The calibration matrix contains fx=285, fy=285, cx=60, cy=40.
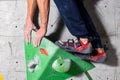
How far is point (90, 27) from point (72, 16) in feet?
0.74

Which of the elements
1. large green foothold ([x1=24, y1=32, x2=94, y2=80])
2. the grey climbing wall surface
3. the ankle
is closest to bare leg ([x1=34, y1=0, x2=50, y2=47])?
large green foothold ([x1=24, y1=32, x2=94, y2=80])

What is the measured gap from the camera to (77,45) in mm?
1960

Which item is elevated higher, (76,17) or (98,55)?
(76,17)

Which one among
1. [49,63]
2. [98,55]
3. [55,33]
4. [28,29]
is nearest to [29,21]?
[28,29]

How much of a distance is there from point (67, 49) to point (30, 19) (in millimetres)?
341

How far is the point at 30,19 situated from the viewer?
6.65 ft

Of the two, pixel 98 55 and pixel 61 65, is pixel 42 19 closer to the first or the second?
pixel 61 65

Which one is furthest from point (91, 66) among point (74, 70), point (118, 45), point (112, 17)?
point (112, 17)

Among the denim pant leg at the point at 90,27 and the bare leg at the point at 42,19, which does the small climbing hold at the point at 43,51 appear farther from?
the denim pant leg at the point at 90,27

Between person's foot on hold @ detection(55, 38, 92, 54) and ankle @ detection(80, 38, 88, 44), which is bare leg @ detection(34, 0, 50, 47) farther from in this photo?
ankle @ detection(80, 38, 88, 44)

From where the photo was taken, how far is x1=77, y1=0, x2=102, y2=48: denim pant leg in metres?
1.99

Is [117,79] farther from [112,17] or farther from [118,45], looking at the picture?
[112,17]

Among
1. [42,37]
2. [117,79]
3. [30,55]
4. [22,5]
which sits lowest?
[117,79]

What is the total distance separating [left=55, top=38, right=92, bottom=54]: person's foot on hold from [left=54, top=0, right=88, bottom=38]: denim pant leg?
0.06 metres
